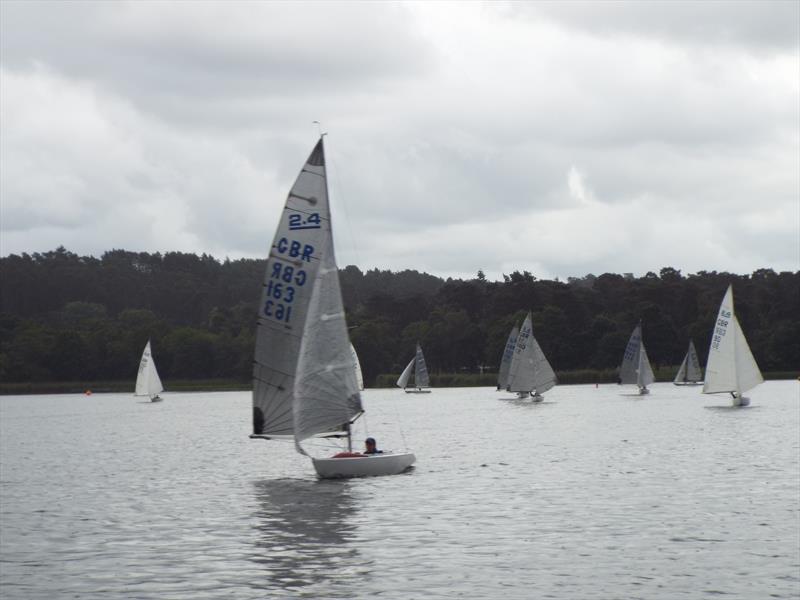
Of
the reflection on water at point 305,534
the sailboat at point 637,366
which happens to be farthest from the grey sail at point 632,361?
the reflection on water at point 305,534

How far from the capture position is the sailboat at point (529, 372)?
104 meters

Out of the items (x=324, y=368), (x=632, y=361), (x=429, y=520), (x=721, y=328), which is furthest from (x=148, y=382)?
(x=429, y=520)

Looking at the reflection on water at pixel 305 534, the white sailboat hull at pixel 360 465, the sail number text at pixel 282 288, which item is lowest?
the reflection on water at pixel 305 534

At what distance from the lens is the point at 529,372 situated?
106m

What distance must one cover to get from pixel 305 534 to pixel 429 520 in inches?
151

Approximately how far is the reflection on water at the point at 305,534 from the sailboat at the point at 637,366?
84114 mm

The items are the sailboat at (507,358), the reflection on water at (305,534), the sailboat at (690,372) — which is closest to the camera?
the reflection on water at (305,534)

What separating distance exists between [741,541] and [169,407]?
10701 centimetres

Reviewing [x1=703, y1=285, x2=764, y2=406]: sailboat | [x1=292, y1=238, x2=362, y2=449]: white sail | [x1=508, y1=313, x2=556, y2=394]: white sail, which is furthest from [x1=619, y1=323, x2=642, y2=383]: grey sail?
[x1=292, y1=238, x2=362, y2=449]: white sail

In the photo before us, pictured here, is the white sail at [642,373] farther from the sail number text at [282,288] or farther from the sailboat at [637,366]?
the sail number text at [282,288]

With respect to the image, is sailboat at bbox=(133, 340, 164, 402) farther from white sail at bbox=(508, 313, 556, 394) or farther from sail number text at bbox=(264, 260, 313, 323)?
sail number text at bbox=(264, 260, 313, 323)

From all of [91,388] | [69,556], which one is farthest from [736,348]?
[91,388]

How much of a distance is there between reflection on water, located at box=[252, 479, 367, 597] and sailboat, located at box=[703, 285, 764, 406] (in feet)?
148

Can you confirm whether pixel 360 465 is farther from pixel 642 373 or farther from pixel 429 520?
pixel 642 373
